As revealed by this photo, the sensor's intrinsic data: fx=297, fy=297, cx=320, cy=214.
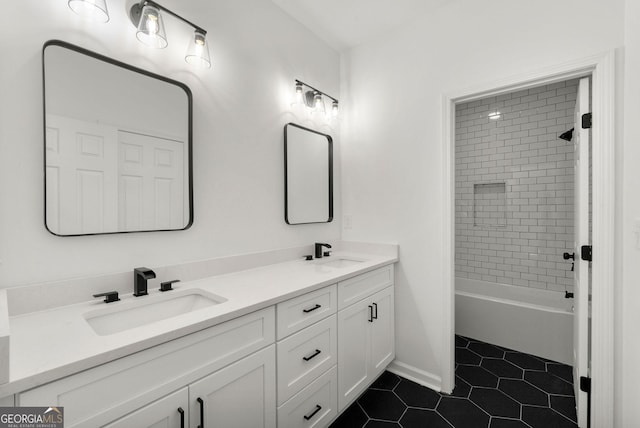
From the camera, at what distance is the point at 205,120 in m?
1.72

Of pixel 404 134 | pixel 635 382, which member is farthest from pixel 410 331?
pixel 404 134

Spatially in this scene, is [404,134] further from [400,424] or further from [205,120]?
[400,424]

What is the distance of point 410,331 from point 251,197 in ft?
5.22

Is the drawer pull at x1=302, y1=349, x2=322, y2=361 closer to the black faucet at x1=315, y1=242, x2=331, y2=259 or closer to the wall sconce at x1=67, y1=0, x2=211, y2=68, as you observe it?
the black faucet at x1=315, y1=242, x2=331, y2=259

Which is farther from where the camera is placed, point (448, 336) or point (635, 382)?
point (448, 336)

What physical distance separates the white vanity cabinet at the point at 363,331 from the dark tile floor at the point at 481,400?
0.14m

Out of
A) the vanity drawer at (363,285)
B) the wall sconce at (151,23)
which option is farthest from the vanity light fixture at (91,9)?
the vanity drawer at (363,285)

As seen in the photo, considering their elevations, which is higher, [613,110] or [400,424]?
[613,110]

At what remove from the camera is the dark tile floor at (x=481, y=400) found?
178 cm

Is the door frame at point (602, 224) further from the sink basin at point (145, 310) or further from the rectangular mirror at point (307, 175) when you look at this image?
the sink basin at point (145, 310)

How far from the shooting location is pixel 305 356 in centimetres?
151

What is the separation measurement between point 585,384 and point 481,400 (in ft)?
1.92

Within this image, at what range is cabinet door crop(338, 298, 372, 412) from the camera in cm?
177

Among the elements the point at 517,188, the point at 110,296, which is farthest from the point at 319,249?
the point at 517,188
